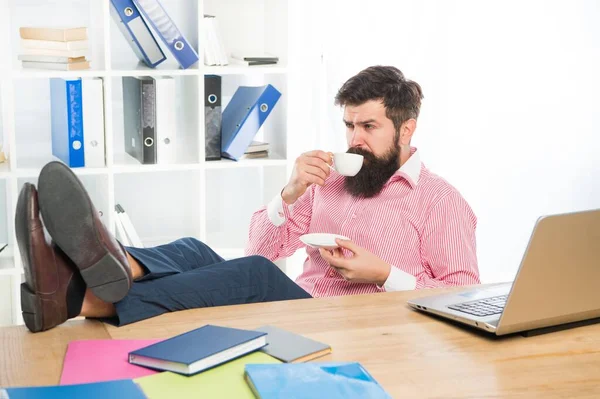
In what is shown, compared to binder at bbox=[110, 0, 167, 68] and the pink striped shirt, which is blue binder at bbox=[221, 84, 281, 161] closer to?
binder at bbox=[110, 0, 167, 68]

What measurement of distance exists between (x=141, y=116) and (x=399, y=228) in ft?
4.00

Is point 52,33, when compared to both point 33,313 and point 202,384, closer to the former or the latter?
point 33,313

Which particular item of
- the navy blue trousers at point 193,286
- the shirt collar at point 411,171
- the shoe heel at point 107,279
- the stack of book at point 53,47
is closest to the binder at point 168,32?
the stack of book at point 53,47

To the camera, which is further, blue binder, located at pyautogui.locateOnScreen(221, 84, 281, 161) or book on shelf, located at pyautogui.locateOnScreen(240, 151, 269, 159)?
book on shelf, located at pyautogui.locateOnScreen(240, 151, 269, 159)

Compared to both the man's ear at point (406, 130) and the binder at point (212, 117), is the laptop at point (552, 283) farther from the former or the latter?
the binder at point (212, 117)

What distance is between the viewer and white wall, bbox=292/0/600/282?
Answer: 3.71m

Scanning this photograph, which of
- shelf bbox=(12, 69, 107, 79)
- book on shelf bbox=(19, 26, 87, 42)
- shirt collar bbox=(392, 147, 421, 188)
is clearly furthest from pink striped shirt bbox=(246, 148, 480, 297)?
book on shelf bbox=(19, 26, 87, 42)

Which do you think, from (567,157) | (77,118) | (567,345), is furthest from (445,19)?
(567,345)

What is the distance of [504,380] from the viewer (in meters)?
1.46

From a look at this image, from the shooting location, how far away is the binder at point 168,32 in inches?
122

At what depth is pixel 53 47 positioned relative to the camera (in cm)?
312

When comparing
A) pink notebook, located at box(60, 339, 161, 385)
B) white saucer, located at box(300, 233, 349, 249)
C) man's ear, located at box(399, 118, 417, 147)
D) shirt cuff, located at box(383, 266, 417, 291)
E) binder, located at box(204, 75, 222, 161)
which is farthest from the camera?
binder, located at box(204, 75, 222, 161)

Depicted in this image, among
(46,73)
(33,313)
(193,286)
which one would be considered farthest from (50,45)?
(33,313)

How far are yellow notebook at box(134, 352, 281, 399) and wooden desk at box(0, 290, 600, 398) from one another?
0.57ft
